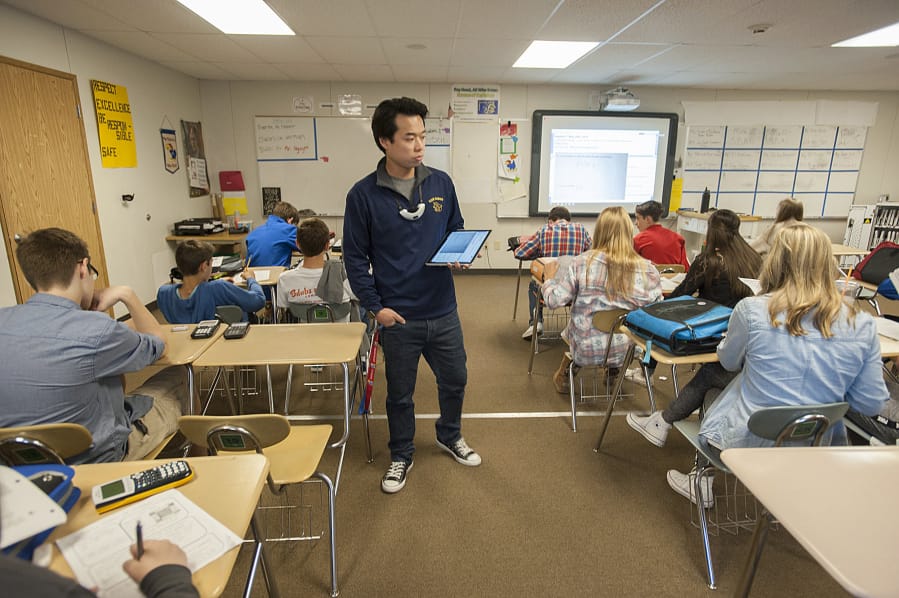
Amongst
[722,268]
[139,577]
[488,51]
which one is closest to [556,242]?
[722,268]

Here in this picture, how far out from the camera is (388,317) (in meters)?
1.92

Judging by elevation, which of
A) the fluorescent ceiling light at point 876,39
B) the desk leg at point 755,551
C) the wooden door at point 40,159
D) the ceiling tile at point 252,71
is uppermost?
the ceiling tile at point 252,71

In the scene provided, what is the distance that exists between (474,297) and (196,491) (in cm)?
454

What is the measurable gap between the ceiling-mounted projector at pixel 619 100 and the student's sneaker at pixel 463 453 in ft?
17.0

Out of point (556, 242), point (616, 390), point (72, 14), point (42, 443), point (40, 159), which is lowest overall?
point (616, 390)

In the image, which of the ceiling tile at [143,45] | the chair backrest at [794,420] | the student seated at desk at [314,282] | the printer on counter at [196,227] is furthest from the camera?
the printer on counter at [196,227]

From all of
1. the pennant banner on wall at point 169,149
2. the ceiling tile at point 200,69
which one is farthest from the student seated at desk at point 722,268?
the pennant banner on wall at point 169,149

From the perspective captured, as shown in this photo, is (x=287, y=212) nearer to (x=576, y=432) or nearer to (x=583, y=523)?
(x=576, y=432)

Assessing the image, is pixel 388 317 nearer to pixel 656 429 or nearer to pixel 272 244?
pixel 656 429

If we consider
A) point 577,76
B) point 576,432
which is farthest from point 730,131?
point 576,432

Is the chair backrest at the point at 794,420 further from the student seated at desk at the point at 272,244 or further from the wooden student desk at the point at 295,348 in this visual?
the student seated at desk at the point at 272,244

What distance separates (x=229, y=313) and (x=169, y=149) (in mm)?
3745

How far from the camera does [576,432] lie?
2.63 m

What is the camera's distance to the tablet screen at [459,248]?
1815mm
